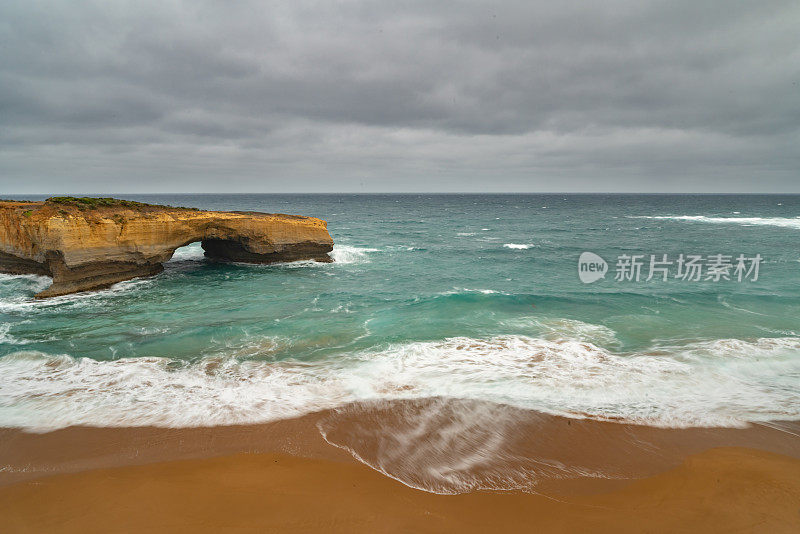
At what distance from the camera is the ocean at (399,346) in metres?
8.51

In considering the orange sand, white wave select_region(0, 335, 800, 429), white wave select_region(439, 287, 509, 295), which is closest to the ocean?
white wave select_region(0, 335, 800, 429)

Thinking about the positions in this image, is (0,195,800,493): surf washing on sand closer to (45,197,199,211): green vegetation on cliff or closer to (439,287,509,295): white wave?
(439,287,509,295): white wave

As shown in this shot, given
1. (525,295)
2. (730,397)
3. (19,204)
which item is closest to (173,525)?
(730,397)

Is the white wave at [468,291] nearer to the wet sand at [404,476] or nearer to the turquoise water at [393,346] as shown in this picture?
the turquoise water at [393,346]

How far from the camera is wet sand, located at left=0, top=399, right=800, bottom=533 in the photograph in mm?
5562

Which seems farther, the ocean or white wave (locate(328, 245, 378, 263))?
white wave (locate(328, 245, 378, 263))

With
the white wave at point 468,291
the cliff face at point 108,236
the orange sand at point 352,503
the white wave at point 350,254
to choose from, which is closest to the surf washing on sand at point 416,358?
the white wave at point 468,291

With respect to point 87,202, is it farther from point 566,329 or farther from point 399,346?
point 566,329

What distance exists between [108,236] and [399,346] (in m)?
15.3

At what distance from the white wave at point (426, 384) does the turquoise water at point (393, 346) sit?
48mm

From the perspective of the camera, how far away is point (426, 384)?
9.41 m

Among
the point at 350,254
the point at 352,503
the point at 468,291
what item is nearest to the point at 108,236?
the point at 350,254

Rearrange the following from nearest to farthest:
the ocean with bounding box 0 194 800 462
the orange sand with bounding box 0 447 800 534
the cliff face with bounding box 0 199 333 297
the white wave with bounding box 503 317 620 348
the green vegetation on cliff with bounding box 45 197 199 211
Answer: the orange sand with bounding box 0 447 800 534 < the ocean with bounding box 0 194 800 462 < the white wave with bounding box 503 317 620 348 < the cliff face with bounding box 0 199 333 297 < the green vegetation on cliff with bounding box 45 197 199 211

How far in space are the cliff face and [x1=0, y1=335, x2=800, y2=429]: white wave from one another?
7.70 metres
